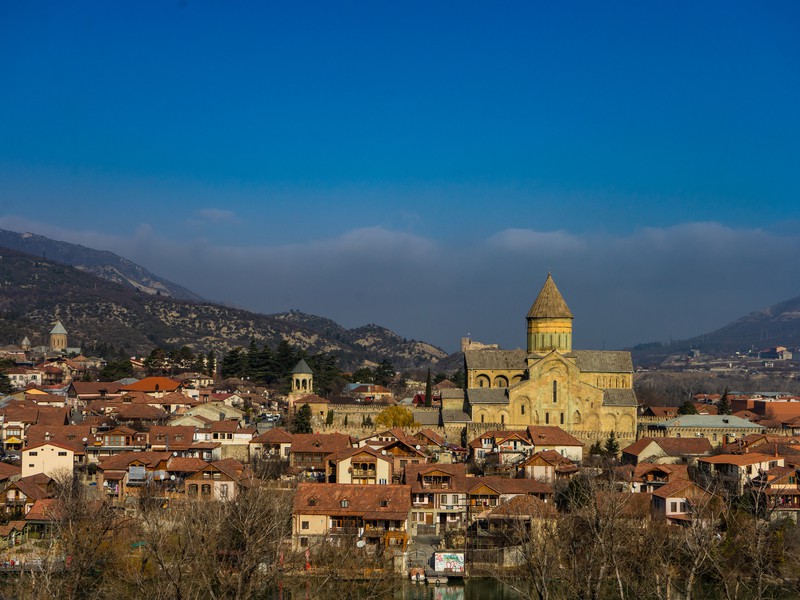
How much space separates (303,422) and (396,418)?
6.49 meters

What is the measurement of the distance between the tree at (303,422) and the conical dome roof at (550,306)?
16335mm

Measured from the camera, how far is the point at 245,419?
6475 centimetres

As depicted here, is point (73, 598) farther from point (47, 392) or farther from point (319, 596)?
point (47, 392)

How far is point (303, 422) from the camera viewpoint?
60.0 m

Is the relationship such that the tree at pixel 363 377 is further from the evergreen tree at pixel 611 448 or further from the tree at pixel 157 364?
the evergreen tree at pixel 611 448

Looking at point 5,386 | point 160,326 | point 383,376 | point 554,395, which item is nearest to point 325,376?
point 383,376

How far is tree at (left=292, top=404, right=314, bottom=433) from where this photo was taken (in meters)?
59.8

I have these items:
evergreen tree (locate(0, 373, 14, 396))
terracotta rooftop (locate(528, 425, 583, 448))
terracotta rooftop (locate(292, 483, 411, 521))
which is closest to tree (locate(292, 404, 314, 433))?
terracotta rooftop (locate(528, 425, 583, 448))

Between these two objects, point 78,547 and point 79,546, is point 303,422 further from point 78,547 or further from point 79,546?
point 78,547

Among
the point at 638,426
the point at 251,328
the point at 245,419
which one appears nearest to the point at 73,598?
the point at 245,419

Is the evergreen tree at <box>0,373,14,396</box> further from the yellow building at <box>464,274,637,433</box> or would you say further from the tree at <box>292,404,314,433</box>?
the yellow building at <box>464,274,637,433</box>

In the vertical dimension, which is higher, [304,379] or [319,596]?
[304,379]

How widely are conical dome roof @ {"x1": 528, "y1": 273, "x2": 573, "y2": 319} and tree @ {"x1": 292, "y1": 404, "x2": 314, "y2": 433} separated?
16335 mm

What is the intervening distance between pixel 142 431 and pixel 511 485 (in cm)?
2235
